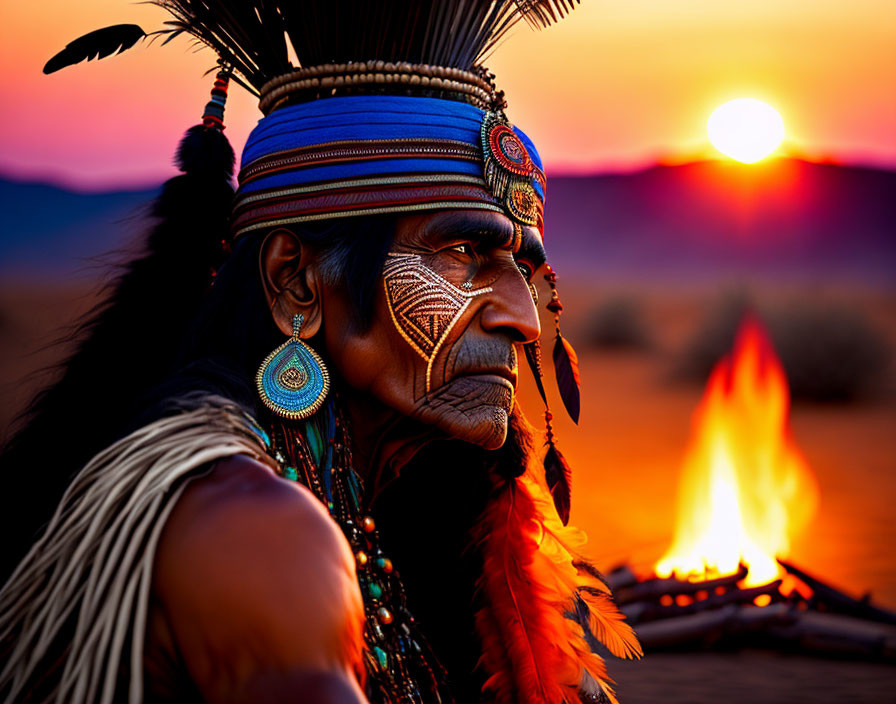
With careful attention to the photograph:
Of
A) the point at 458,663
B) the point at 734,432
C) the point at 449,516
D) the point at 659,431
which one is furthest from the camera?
the point at 659,431

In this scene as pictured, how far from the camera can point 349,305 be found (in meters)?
2.63

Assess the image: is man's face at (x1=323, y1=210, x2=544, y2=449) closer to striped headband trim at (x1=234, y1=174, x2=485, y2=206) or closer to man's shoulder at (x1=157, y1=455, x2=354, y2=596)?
striped headband trim at (x1=234, y1=174, x2=485, y2=206)

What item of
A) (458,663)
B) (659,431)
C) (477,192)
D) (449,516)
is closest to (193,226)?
(477,192)

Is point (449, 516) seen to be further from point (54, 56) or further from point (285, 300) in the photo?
point (54, 56)

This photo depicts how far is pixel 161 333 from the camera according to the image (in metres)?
2.74

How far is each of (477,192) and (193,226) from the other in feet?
2.66

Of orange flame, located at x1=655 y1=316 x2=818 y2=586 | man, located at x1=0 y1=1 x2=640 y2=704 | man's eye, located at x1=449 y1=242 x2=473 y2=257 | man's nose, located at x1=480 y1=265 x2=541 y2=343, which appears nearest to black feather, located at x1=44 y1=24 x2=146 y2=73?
man, located at x1=0 y1=1 x2=640 y2=704

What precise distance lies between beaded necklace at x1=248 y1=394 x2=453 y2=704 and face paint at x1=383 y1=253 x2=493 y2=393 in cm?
28

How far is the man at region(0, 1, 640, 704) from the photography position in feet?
8.28

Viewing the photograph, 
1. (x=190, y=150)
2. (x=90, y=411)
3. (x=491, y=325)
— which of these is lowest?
(x=90, y=411)

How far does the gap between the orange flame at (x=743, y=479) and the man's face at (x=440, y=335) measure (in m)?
5.75

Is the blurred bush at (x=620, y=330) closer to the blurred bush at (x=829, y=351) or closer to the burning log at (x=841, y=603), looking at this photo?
the blurred bush at (x=829, y=351)

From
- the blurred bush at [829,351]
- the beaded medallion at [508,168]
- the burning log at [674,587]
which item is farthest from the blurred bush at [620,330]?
the beaded medallion at [508,168]

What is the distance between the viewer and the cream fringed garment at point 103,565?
69.3 inches
